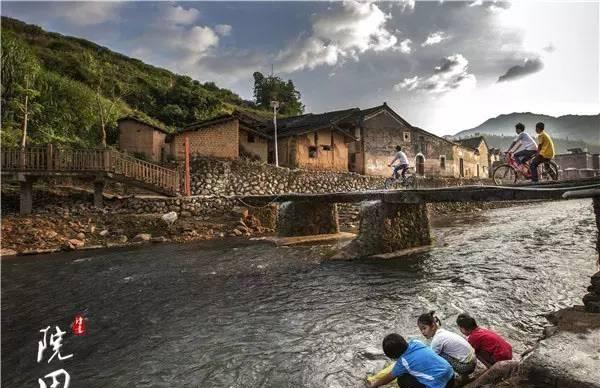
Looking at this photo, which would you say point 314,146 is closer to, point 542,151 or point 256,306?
point 542,151

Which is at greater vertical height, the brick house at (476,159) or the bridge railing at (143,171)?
the brick house at (476,159)

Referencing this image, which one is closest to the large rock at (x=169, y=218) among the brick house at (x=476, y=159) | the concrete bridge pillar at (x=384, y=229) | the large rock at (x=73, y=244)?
the large rock at (x=73, y=244)

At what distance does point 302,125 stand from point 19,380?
119ft

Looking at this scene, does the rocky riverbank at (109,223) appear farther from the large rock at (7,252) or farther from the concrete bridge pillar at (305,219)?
the concrete bridge pillar at (305,219)

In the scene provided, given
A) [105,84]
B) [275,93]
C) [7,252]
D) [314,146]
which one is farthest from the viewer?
[275,93]

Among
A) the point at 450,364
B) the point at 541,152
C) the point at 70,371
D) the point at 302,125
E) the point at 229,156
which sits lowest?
the point at 70,371

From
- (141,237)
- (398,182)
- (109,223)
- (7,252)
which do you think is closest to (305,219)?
(141,237)

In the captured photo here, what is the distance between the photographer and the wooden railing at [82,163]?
61.9ft

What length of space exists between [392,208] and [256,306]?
775cm

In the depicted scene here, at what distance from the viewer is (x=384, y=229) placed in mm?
14047

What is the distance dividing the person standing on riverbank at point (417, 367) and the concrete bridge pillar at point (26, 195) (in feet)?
72.1

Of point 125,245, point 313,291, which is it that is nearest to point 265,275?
point 313,291

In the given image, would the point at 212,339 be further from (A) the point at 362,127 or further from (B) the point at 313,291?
(A) the point at 362,127

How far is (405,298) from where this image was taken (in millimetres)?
8914
